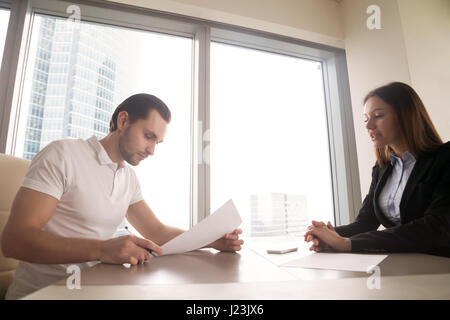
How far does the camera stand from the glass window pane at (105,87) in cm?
161

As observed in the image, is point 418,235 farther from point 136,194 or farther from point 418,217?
Answer: point 136,194

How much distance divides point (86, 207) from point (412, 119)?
1.42 meters

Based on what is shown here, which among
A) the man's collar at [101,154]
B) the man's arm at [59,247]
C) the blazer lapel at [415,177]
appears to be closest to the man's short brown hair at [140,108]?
the man's collar at [101,154]

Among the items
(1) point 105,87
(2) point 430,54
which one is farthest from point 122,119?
(2) point 430,54

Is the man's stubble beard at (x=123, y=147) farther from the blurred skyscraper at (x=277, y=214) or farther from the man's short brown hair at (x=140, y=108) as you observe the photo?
the blurred skyscraper at (x=277, y=214)

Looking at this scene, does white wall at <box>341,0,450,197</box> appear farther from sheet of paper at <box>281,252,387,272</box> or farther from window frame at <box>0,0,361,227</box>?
sheet of paper at <box>281,252,387,272</box>

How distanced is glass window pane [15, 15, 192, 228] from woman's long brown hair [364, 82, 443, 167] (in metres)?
1.26

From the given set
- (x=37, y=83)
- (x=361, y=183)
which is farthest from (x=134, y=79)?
(x=361, y=183)

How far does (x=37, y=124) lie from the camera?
158 cm

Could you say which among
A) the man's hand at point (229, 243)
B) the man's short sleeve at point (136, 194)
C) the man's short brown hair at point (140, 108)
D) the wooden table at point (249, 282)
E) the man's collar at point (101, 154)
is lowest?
the wooden table at point (249, 282)

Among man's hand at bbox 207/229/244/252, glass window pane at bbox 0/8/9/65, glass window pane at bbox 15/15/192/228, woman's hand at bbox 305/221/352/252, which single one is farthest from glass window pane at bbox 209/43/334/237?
glass window pane at bbox 0/8/9/65

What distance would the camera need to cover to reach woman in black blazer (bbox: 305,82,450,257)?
84cm

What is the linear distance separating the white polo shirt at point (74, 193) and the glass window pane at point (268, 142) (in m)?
0.89
